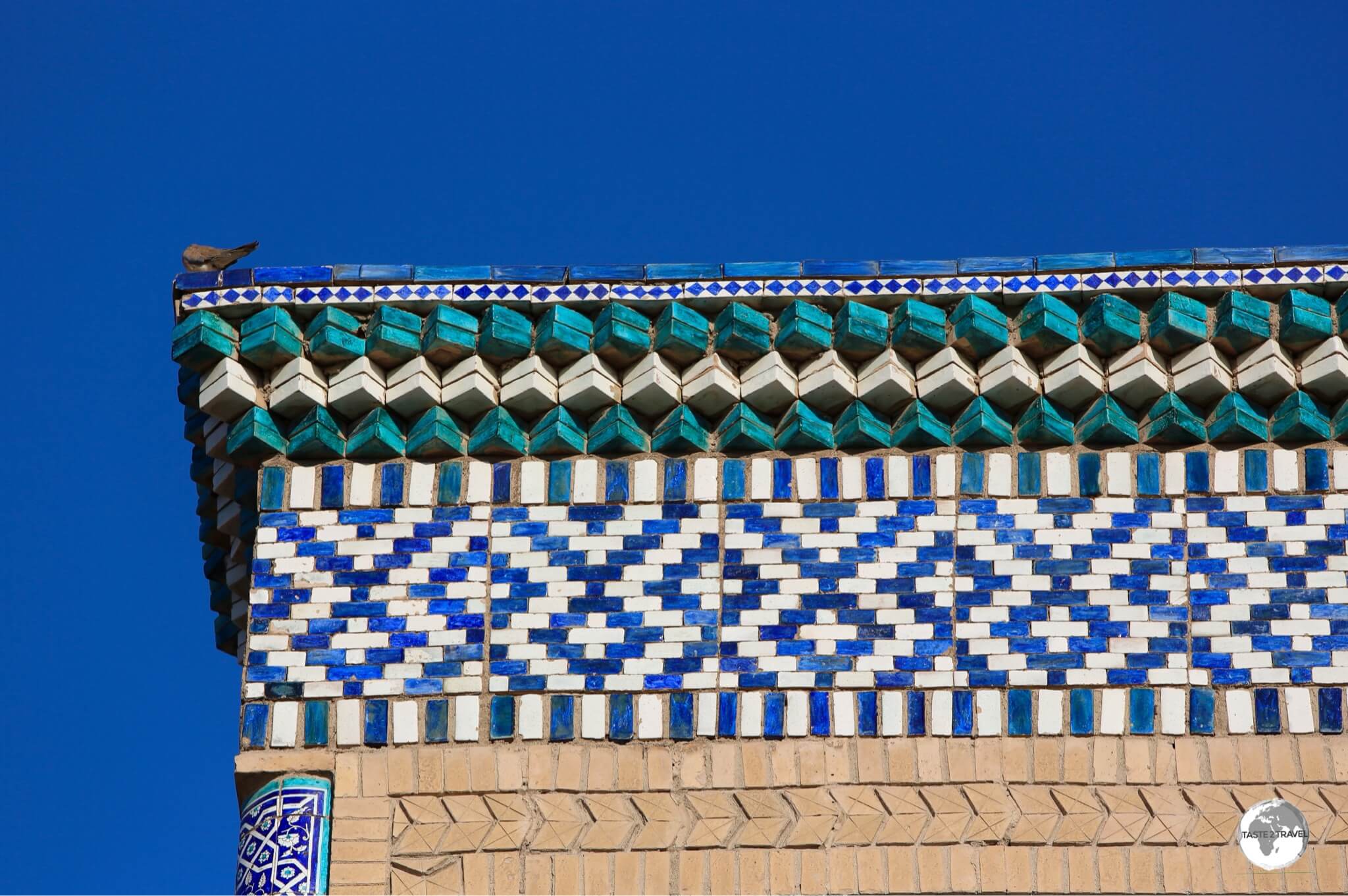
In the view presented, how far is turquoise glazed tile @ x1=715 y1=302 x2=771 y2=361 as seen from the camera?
6.63 metres

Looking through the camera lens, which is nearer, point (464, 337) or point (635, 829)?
point (635, 829)

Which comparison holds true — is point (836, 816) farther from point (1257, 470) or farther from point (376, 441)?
point (376, 441)

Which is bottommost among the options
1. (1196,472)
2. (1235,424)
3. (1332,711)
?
(1332,711)

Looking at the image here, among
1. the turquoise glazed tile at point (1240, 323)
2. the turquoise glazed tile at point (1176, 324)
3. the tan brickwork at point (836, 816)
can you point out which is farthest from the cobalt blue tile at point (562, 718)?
the turquoise glazed tile at point (1240, 323)

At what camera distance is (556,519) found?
21.4ft

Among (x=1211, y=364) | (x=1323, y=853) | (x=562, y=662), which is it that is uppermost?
(x=1211, y=364)

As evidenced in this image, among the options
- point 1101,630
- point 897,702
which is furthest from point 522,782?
point 1101,630

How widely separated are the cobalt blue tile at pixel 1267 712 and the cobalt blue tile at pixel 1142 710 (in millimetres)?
223

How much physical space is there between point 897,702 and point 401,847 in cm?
113

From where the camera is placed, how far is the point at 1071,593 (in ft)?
20.9

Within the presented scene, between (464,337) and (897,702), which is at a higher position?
(464,337)

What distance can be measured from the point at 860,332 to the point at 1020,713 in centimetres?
97

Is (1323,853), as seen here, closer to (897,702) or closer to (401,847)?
(897,702)

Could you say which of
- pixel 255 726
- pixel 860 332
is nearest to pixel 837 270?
pixel 860 332
